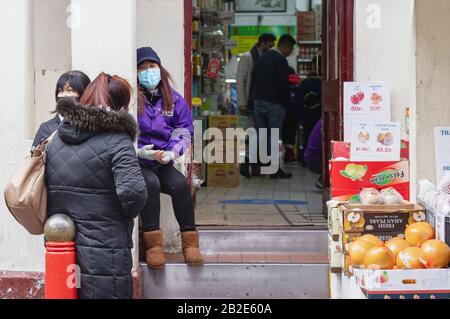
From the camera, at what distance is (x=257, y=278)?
6953mm

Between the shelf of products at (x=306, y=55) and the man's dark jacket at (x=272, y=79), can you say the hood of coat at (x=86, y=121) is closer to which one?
the man's dark jacket at (x=272, y=79)

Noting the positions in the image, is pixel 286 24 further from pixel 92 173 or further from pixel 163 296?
pixel 92 173

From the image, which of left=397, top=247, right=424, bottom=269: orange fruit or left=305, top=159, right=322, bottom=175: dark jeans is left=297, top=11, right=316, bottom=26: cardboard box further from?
left=397, top=247, right=424, bottom=269: orange fruit

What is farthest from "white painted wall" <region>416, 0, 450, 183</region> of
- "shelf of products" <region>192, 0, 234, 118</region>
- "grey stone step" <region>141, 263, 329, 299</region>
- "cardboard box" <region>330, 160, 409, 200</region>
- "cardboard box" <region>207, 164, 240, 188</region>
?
"cardboard box" <region>207, 164, 240, 188</region>

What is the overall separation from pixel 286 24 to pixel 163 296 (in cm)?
1446

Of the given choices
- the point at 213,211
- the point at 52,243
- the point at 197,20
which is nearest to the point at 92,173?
the point at 52,243

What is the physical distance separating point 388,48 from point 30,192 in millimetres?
3736

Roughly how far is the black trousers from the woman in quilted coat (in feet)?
5.67

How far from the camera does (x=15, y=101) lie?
684 cm

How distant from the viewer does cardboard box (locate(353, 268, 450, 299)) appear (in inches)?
174

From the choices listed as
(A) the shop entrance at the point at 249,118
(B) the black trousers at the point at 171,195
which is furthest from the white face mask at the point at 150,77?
(A) the shop entrance at the point at 249,118

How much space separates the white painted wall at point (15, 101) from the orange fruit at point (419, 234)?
3.16m

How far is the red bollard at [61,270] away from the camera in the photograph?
491cm

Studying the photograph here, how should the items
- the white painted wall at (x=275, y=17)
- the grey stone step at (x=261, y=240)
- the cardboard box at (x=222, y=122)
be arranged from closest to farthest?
the grey stone step at (x=261, y=240) → the cardboard box at (x=222, y=122) → the white painted wall at (x=275, y=17)
